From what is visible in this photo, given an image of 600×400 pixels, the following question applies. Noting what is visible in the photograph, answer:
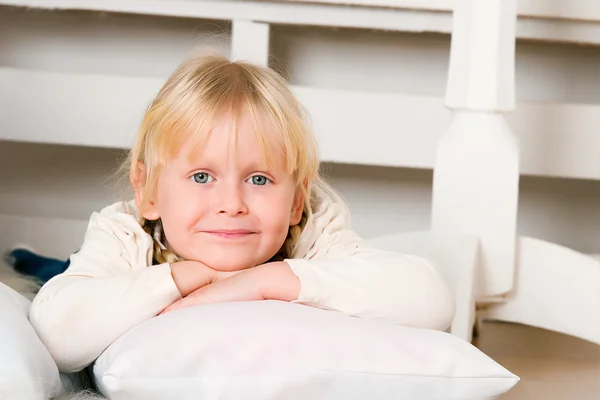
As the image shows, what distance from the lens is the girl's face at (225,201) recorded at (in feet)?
3.38

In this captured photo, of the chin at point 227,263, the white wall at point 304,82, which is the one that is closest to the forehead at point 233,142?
the chin at point 227,263

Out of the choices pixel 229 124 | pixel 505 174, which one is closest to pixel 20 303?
pixel 229 124

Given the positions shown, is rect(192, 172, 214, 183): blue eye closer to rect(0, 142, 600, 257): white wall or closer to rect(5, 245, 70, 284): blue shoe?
rect(5, 245, 70, 284): blue shoe

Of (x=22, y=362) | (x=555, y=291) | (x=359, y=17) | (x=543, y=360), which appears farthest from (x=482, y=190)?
(x=22, y=362)

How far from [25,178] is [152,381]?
1312 mm

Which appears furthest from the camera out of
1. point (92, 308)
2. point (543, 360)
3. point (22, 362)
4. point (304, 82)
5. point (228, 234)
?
point (304, 82)

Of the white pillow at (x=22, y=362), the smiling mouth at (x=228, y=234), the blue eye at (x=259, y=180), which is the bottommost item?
the white pillow at (x=22, y=362)

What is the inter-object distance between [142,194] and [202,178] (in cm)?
11

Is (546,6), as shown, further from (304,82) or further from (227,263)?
(227,263)

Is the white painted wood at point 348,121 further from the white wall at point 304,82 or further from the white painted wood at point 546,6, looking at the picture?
the white wall at point 304,82

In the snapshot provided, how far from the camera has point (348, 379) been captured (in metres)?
0.85

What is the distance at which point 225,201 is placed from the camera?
1024 mm

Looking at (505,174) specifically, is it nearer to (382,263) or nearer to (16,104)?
(382,263)

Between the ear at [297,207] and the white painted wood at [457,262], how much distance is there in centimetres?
28
